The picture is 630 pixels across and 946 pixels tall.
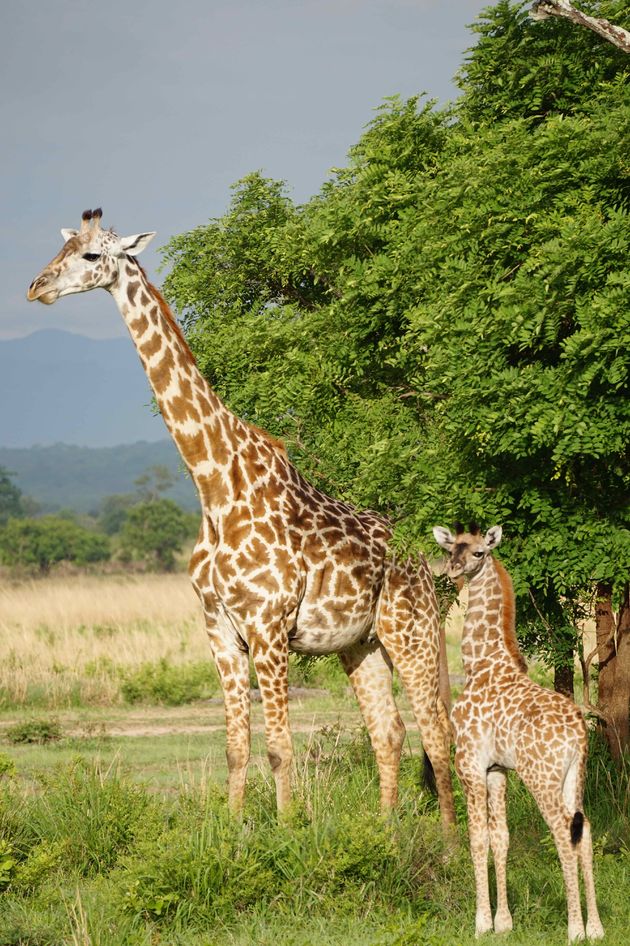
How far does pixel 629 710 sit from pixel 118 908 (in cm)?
559

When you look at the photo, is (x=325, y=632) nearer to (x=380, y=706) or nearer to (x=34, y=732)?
(x=380, y=706)

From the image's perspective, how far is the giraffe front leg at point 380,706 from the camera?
939 cm

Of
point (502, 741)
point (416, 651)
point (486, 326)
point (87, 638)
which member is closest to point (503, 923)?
point (502, 741)

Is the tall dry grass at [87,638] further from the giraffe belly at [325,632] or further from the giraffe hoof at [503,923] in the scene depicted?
the giraffe hoof at [503,923]

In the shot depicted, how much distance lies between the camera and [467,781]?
22.9 feet

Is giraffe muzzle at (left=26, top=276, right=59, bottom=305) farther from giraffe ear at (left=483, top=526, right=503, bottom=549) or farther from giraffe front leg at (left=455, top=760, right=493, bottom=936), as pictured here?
giraffe front leg at (left=455, top=760, right=493, bottom=936)

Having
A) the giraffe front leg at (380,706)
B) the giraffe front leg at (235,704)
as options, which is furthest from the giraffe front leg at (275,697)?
the giraffe front leg at (380,706)


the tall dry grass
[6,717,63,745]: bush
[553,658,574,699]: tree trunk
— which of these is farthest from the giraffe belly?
the tall dry grass

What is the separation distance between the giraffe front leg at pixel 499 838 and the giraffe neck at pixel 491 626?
0.64 meters

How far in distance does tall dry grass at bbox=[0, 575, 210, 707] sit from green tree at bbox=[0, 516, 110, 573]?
17.2 m

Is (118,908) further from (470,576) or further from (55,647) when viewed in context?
(55,647)

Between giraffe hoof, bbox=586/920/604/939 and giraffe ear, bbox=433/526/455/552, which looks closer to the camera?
giraffe hoof, bbox=586/920/604/939

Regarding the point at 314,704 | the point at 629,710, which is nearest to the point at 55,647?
the point at 314,704

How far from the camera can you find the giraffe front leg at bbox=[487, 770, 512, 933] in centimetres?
683
